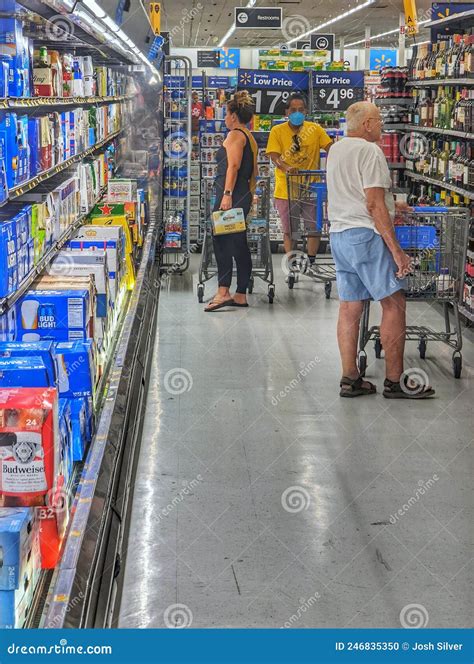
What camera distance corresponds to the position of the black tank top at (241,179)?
26.7 ft

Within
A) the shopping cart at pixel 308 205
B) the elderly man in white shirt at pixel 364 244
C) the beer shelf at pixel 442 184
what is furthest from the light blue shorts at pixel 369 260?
the shopping cart at pixel 308 205

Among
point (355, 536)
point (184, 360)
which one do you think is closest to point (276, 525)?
point (355, 536)

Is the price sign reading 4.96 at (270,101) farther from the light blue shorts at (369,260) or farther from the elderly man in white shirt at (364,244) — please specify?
the light blue shorts at (369,260)

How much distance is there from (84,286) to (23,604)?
2138 millimetres

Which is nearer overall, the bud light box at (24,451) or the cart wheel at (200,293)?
the bud light box at (24,451)

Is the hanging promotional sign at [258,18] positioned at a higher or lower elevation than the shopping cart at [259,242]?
higher

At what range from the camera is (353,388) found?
573 cm

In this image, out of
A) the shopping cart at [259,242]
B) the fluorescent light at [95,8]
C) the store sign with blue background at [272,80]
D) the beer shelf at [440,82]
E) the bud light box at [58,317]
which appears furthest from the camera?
the store sign with blue background at [272,80]

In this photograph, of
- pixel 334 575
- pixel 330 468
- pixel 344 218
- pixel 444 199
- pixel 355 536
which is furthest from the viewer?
pixel 444 199

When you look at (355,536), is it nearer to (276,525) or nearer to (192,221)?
(276,525)

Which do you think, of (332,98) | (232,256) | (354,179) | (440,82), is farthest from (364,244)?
(332,98)

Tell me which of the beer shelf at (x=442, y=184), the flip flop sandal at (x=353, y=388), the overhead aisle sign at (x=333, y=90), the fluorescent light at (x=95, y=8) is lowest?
the flip flop sandal at (x=353, y=388)

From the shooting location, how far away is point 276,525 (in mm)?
3904

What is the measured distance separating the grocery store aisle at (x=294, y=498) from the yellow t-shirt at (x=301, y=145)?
9.55 ft
